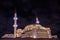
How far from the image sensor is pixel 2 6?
2.08 metres

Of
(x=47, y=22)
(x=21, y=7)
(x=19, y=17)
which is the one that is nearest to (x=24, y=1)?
(x=21, y=7)

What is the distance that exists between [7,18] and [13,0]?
24cm

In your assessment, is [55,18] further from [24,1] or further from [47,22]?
[24,1]

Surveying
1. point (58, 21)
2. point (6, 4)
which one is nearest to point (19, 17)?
point (6, 4)

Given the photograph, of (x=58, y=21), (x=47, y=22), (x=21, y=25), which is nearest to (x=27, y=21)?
(x=21, y=25)

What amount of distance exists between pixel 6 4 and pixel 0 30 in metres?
0.33

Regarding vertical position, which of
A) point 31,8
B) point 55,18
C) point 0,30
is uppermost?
point 31,8

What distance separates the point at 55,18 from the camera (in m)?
2.10

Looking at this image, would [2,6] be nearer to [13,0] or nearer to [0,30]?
[13,0]

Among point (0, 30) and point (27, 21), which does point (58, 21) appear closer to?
point (27, 21)

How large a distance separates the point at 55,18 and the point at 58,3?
19 cm

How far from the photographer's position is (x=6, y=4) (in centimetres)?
210

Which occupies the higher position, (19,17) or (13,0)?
(13,0)

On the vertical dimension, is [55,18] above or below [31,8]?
below
